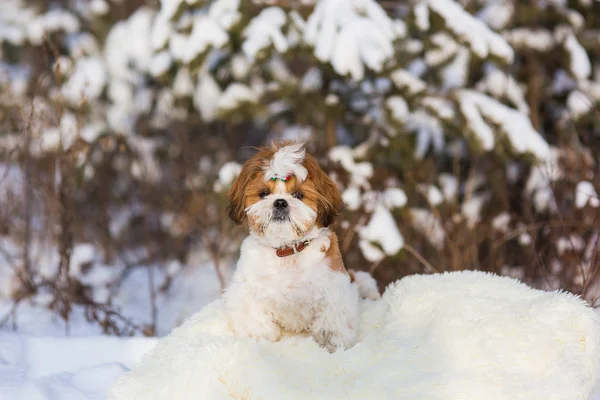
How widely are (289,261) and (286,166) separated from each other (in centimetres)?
50

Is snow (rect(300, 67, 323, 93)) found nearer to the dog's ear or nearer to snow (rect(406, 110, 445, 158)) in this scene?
snow (rect(406, 110, 445, 158))

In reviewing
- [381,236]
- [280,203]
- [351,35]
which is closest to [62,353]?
[280,203]

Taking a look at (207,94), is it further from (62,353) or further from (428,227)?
(62,353)

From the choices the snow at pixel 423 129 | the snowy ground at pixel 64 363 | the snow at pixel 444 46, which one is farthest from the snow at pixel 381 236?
the snowy ground at pixel 64 363

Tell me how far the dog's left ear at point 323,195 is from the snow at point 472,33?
2212 mm

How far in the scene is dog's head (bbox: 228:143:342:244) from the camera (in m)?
2.87

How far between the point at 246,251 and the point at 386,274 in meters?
2.72

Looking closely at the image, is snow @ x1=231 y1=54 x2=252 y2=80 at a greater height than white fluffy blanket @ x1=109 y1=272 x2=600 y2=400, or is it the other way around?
snow @ x1=231 y1=54 x2=252 y2=80

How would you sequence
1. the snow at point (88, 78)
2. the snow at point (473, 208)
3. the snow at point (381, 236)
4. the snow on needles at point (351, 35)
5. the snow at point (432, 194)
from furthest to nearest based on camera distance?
1. the snow at point (88, 78)
2. the snow at point (473, 208)
3. the snow at point (432, 194)
4. the snow at point (381, 236)
5. the snow on needles at point (351, 35)

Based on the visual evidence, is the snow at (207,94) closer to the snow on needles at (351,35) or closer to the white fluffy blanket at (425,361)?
the snow on needles at (351,35)

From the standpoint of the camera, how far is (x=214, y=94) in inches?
229

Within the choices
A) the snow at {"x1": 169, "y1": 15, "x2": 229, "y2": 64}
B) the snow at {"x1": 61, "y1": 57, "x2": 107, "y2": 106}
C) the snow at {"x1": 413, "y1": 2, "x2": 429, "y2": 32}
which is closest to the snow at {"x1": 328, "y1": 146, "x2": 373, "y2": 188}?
the snow at {"x1": 413, "y1": 2, "x2": 429, "y2": 32}

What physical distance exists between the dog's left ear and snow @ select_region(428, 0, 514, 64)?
2.21 metres

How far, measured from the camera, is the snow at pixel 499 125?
466 cm
